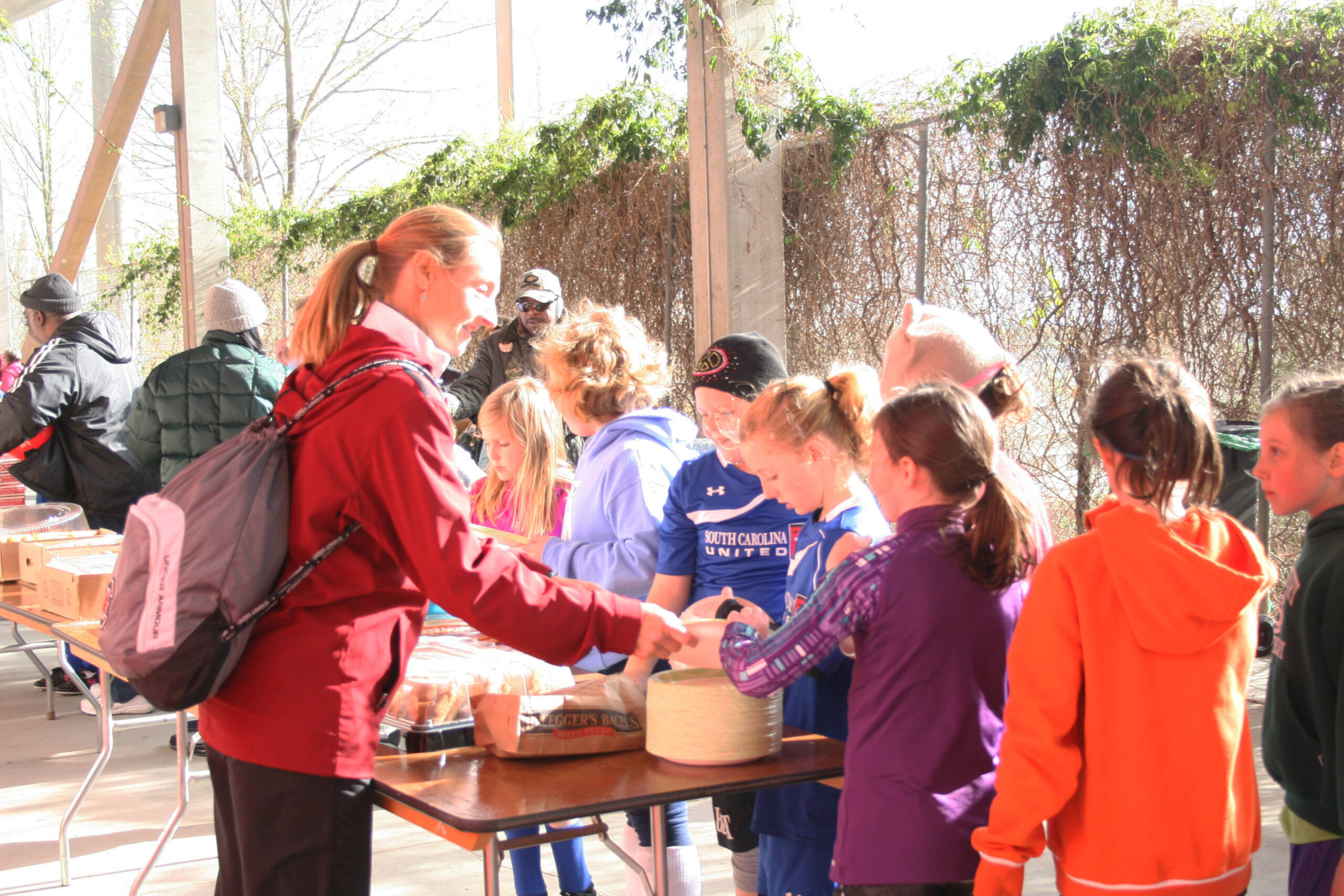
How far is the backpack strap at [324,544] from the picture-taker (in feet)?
5.55

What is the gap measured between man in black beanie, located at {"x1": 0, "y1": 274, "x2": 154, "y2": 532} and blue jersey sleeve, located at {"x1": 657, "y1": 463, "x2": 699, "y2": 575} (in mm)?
3729


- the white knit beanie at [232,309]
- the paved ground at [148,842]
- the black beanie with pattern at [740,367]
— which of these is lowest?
the paved ground at [148,842]

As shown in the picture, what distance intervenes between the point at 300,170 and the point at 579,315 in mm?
17712

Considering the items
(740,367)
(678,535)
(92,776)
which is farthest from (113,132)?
(678,535)

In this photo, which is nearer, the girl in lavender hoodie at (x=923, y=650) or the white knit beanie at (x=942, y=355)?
the girl in lavender hoodie at (x=923, y=650)

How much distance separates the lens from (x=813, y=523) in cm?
233

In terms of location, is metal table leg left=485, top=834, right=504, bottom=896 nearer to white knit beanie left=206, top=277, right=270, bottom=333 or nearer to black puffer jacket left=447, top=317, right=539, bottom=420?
black puffer jacket left=447, top=317, right=539, bottom=420

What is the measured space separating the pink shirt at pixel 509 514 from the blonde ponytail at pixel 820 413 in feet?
4.37

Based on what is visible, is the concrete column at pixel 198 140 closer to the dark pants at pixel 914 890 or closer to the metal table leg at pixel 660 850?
the metal table leg at pixel 660 850

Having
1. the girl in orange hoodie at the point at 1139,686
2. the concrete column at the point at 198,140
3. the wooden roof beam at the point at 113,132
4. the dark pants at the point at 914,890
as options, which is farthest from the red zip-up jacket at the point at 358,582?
the wooden roof beam at the point at 113,132

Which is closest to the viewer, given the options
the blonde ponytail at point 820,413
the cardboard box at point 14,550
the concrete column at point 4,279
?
the blonde ponytail at point 820,413

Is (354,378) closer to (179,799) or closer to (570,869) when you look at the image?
(570,869)

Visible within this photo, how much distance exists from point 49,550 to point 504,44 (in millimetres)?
11053

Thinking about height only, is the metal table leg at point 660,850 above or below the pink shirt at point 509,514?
below
